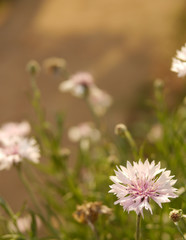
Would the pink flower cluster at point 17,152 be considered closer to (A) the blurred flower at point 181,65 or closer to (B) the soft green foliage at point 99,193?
(B) the soft green foliage at point 99,193

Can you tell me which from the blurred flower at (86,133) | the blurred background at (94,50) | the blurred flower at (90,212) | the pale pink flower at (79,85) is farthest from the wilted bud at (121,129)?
the blurred background at (94,50)

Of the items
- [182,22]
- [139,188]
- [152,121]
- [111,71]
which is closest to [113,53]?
[111,71]

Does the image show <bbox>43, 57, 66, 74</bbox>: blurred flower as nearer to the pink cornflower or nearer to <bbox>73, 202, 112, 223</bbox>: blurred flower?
<bbox>73, 202, 112, 223</bbox>: blurred flower

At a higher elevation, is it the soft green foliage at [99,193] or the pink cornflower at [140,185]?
the soft green foliage at [99,193]

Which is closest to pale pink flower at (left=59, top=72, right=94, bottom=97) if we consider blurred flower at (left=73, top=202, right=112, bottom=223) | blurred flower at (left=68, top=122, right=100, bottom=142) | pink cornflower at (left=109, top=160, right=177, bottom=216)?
blurred flower at (left=68, top=122, right=100, bottom=142)

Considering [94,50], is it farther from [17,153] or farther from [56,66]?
[17,153]

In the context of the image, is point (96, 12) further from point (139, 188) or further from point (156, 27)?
point (139, 188)
